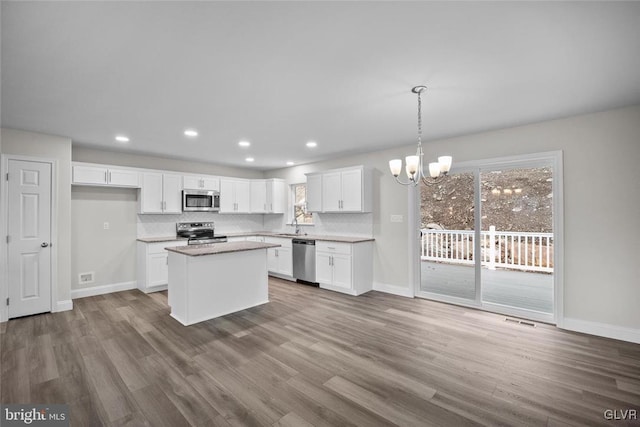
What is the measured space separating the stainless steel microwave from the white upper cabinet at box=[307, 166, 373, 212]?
2.02m

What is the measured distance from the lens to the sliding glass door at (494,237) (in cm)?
414

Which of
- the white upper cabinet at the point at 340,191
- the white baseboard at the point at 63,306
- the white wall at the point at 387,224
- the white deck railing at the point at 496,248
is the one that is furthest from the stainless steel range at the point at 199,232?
the white deck railing at the point at 496,248

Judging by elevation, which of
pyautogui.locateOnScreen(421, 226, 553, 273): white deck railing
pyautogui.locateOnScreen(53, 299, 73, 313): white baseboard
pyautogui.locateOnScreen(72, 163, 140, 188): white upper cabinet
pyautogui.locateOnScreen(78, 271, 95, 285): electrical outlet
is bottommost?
pyautogui.locateOnScreen(53, 299, 73, 313): white baseboard

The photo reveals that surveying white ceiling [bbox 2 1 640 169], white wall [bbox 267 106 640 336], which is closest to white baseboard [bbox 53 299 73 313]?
white ceiling [bbox 2 1 640 169]

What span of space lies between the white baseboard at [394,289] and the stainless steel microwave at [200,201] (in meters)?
3.69

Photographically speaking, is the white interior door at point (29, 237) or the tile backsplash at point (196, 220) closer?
the white interior door at point (29, 237)

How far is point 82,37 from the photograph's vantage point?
1.85 m

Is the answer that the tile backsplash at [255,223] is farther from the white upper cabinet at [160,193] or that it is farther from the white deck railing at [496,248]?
the white deck railing at [496,248]

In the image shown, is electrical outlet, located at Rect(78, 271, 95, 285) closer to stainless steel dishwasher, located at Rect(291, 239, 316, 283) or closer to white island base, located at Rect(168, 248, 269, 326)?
white island base, located at Rect(168, 248, 269, 326)

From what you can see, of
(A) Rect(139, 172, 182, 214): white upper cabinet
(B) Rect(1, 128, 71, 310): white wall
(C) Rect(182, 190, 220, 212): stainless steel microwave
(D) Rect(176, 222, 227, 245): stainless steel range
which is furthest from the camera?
(D) Rect(176, 222, 227, 245): stainless steel range

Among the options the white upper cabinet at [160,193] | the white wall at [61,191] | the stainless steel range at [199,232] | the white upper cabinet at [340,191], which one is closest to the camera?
the white wall at [61,191]

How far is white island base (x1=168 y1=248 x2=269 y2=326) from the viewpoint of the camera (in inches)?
143

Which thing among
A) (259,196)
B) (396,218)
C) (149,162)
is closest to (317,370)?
(396,218)

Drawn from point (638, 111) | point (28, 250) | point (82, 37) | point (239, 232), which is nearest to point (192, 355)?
point (82, 37)
